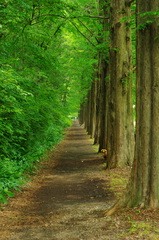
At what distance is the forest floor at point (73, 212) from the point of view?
4496 mm

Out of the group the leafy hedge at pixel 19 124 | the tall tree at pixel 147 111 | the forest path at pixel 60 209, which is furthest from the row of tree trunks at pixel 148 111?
the leafy hedge at pixel 19 124

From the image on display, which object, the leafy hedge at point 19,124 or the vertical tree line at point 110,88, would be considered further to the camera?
the leafy hedge at point 19,124

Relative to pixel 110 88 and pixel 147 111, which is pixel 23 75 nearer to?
pixel 110 88

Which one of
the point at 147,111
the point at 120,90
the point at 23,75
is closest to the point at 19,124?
the point at 23,75

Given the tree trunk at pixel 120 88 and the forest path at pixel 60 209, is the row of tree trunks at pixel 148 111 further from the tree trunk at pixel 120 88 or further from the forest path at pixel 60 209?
the tree trunk at pixel 120 88

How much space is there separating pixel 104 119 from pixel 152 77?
36.8 ft

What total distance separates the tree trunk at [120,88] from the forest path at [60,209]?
1.32 meters

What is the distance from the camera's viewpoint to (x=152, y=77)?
16.7ft

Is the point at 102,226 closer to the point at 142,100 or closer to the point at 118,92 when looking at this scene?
the point at 142,100

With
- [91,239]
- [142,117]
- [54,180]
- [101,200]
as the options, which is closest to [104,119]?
[54,180]

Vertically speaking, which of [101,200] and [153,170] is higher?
[153,170]

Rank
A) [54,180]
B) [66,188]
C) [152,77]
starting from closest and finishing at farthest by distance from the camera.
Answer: [152,77] → [66,188] → [54,180]

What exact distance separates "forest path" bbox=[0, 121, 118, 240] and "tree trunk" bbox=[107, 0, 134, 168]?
132cm

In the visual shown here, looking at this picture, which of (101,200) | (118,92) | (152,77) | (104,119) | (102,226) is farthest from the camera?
(104,119)
